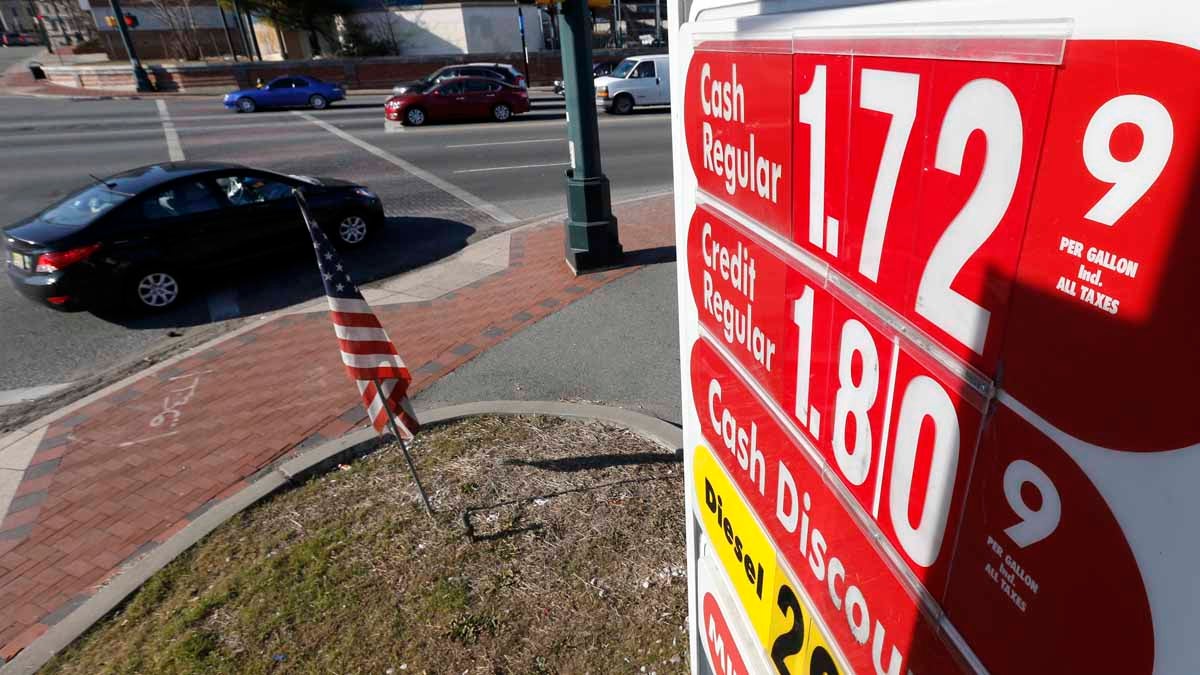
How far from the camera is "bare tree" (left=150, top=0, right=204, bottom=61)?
42.9m

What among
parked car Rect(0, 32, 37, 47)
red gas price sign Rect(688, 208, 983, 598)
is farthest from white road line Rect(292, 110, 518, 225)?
parked car Rect(0, 32, 37, 47)

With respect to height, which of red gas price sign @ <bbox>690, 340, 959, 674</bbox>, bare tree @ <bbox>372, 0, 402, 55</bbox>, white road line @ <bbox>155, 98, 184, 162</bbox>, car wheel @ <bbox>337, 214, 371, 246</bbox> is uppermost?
bare tree @ <bbox>372, 0, 402, 55</bbox>

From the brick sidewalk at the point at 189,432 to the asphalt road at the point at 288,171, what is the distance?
130cm

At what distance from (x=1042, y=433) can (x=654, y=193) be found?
12.4 meters

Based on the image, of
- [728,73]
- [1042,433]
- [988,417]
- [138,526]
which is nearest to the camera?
[1042,433]

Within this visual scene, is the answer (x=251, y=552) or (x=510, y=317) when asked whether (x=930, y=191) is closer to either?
(x=251, y=552)

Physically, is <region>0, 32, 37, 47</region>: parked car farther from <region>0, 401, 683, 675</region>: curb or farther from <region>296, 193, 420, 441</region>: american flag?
<region>296, 193, 420, 441</region>: american flag

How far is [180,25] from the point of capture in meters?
45.4

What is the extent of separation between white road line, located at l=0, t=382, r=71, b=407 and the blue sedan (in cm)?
2329

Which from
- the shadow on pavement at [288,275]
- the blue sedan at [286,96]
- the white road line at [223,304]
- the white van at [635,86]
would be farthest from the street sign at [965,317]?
the blue sedan at [286,96]

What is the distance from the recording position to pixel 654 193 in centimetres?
1301

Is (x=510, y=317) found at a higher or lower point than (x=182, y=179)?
lower

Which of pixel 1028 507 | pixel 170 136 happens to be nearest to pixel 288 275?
pixel 1028 507

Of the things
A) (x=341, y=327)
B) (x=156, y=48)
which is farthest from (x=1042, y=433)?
(x=156, y=48)
